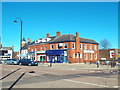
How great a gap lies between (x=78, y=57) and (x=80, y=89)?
40.5 meters

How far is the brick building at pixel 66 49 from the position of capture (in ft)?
160

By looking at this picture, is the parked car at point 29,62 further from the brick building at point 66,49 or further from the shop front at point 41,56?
the shop front at point 41,56

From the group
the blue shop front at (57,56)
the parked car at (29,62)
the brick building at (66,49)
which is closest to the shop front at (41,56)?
the brick building at (66,49)

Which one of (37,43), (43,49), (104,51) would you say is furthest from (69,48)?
(104,51)

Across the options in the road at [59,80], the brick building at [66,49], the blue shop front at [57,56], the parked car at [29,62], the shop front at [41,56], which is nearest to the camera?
the road at [59,80]

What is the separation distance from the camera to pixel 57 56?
168 feet

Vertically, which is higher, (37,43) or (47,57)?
(37,43)

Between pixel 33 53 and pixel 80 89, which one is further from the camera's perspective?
pixel 33 53

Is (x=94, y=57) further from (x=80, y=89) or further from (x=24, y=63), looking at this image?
(x=80, y=89)

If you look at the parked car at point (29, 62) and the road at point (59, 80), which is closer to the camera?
the road at point (59, 80)

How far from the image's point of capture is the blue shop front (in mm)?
49244

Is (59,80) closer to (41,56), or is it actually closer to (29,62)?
(29,62)

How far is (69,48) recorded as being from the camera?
4866cm

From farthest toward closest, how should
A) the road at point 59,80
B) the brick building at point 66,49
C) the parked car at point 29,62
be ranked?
1. the brick building at point 66,49
2. the parked car at point 29,62
3. the road at point 59,80
